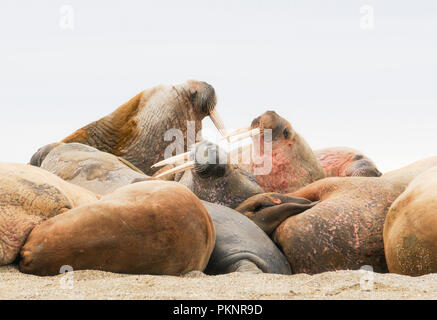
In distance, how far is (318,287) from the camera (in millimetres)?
3111

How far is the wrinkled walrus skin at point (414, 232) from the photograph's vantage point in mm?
3871

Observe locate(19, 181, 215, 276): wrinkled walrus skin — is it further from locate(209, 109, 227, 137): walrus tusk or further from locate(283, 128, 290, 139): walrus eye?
locate(209, 109, 227, 137): walrus tusk

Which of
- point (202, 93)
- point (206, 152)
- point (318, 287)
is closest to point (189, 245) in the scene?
point (318, 287)

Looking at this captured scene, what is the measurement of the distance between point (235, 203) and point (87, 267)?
8.41 feet

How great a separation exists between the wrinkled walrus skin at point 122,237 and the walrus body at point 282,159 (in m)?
3.34

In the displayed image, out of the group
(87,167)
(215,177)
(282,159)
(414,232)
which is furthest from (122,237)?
(282,159)

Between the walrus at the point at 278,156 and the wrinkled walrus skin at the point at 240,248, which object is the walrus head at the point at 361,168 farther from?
the wrinkled walrus skin at the point at 240,248

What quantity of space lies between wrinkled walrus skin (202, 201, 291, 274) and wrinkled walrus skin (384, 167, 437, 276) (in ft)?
2.94

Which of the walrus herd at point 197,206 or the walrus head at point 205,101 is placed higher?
the walrus head at point 205,101

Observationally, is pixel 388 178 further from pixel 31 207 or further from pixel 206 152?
pixel 31 207

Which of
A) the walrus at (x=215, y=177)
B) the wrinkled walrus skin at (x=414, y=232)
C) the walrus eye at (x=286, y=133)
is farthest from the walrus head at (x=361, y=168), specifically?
the wrinkled walrus skin at (x=414, y=232)

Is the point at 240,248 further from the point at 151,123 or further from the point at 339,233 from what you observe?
the point at 151,123

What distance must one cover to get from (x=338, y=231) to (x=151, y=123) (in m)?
3.37

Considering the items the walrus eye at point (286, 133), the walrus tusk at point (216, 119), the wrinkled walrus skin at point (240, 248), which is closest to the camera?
the wrinkled walrus skin at point (240, 248)
